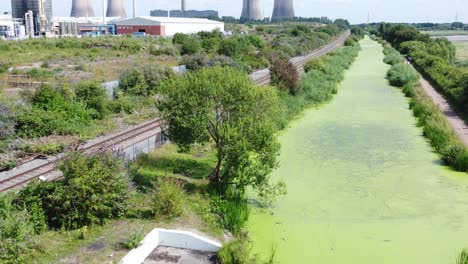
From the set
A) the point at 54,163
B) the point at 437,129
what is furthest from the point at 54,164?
the point at 437,129

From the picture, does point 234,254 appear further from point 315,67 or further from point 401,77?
Answer: point 315,67

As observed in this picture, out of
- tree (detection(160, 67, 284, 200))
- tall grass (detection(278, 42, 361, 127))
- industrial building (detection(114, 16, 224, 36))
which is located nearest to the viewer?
tree (detection(160, 67, 284, 200))

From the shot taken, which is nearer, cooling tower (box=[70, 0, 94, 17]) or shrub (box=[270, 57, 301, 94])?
shrub (box=[270, 57, 301, 94])

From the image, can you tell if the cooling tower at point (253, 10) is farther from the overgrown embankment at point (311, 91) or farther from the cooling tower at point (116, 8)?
the overgrown embankment at point (311, 91)

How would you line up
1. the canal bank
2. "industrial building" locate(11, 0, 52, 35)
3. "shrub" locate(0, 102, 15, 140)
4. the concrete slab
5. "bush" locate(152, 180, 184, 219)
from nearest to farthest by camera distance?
the concrete slab
the canal bank
"bush" locate(152, 180, 184, 219)
"shrub" locate(0, 102, 15, 140)
"industrial building" locate(11, 0, 52, 35)

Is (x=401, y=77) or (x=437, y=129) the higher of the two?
(x=401, y=77)

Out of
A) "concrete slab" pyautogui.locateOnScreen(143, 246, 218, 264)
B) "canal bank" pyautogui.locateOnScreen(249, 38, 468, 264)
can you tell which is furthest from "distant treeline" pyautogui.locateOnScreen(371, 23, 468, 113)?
"concrete slab" pyautogui.locateOnScreen(143, 246, 218, 264)

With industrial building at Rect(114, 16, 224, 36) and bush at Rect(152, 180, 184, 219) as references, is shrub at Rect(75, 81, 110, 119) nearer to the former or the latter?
bush at Rect(152, 180, 184, 219)
